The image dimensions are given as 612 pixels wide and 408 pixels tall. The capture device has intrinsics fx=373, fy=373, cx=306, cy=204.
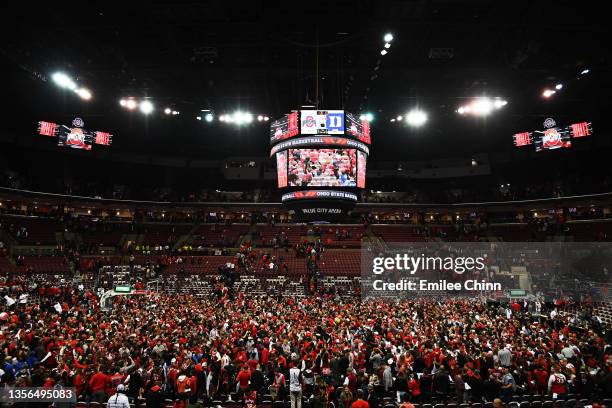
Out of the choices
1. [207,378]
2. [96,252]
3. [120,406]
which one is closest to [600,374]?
[207,378]

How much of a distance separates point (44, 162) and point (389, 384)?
3952 centimetres

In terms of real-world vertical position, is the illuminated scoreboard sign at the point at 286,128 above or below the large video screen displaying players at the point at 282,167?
above

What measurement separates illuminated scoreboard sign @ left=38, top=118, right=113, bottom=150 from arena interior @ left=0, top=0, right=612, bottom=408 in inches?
9.0

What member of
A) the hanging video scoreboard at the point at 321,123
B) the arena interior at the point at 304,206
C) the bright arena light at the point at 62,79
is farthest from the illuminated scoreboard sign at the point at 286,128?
the bright arena light at the point at 62,79

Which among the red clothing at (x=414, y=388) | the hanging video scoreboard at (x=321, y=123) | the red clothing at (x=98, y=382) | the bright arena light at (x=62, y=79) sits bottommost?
the red clothing at (x=414, y=388)

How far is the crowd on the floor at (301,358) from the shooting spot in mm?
9500

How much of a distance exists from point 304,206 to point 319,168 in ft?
6.12

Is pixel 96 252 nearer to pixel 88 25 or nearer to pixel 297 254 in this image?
pixel 297 254

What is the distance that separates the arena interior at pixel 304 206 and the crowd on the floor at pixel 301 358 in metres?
0.09

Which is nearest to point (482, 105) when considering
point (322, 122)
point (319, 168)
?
point (322, 122)

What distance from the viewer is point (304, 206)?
1694 centimetres

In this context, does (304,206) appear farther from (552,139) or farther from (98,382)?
(552,139)

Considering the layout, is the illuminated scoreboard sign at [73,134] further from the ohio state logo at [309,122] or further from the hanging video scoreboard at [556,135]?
the hanging video scoreboard at [556,135]

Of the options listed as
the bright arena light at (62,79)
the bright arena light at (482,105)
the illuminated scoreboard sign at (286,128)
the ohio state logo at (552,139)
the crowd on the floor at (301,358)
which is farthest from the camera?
the ohio state logo at (552,139)
